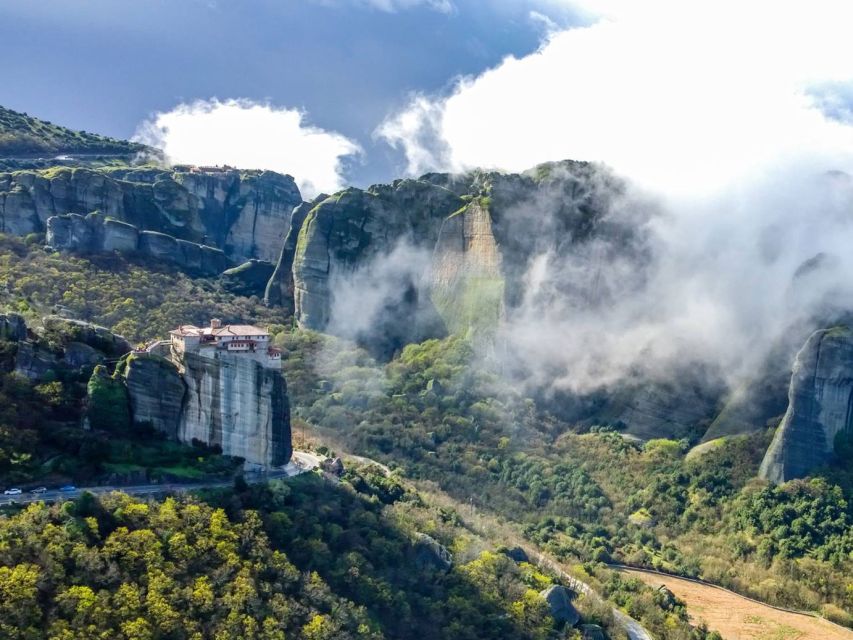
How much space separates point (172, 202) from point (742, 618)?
7777cm

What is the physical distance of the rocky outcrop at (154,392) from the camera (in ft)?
188

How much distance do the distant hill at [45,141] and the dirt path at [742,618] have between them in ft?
293

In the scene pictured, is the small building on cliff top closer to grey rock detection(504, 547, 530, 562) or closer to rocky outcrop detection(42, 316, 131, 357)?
rocky outcrop detection(42, 316, 131, 357)

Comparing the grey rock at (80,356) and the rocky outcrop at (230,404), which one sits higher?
the grey rock at (80,356)

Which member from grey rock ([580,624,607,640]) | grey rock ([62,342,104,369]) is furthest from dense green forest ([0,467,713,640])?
grey rock ([62,342,104,369])

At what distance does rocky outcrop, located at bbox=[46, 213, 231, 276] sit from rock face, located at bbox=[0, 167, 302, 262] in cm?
43

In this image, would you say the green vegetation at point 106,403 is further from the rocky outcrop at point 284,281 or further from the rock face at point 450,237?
the rocky outcrop at point 284,281

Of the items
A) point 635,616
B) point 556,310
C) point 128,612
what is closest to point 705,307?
point 556,310

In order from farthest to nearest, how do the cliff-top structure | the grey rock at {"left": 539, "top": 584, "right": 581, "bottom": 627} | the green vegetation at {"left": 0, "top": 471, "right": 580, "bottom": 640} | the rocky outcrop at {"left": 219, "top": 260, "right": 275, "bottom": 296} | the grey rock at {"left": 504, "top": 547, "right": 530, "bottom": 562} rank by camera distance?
the rocky outcrop at {"left": 219, "top": 260, "right": 275, "bottom": 296} < the grey rock at {"left": 504, "top": 547, "right": 530, "bottom": 562} < the cliff-top structure < the grey rock at {"left": 539, "top": 584, "right": 581, "bottom": 627} < the green vegetation at {"left": 0, "top": 471, "right": 580, "bottom": 640}

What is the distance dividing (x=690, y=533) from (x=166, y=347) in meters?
45.0

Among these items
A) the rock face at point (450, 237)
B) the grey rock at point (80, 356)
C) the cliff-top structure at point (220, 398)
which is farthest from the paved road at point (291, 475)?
the rock face at point (450, 237)

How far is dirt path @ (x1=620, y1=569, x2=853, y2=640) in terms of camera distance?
2527 inches

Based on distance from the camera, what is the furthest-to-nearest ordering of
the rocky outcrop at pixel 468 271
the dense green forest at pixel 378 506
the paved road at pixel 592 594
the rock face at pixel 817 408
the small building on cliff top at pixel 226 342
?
1. the rocky outcrop at pixel 468 271
2. the rock face at pixel 817 408
3. the paved road at pixel 592 594
4. the small building on cliff top at pixel 226 342
5. the dense green forest at pixel 378 506

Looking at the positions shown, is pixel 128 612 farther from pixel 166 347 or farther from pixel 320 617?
pixel 166 347
